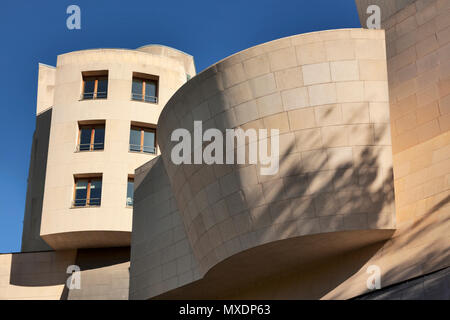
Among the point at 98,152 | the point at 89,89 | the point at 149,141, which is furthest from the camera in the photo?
the point at 89,89

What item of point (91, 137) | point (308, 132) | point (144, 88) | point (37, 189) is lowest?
point (308, 132)

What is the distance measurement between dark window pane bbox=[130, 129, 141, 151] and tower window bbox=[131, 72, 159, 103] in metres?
1.99

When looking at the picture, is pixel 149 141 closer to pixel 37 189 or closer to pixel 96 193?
pixel 96 193

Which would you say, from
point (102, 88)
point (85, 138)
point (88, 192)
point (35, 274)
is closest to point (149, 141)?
point (85, 138)

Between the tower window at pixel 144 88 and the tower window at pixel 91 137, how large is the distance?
2.80 meters

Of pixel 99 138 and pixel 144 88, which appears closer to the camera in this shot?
pixel 99 138

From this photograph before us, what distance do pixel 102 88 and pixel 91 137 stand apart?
3.12m

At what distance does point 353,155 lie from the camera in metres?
16.9

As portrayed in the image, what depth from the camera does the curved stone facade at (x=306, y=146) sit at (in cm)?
1697

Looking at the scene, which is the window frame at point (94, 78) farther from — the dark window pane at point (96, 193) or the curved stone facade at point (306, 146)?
the curved stone facade at point (306, 146)

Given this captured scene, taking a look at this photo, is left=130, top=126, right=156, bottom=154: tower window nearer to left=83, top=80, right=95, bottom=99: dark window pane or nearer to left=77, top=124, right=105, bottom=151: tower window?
left=77, top=124, right=105, bottom=151: tower window

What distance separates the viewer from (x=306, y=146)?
17250 mm
